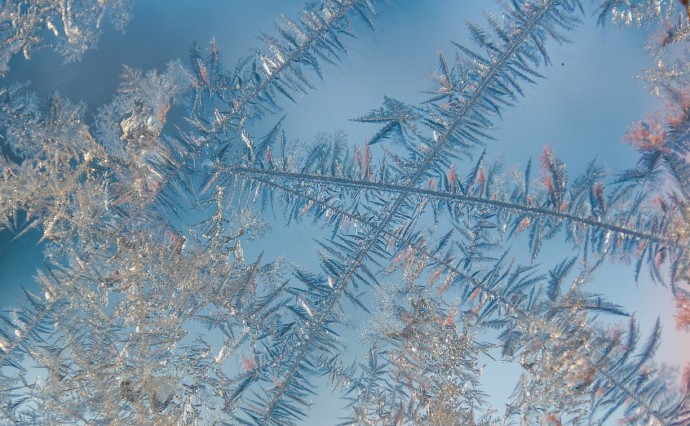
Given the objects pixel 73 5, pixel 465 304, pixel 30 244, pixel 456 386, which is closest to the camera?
pixel 456 386

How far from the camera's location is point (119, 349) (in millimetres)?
1399

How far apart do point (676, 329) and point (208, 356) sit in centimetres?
156

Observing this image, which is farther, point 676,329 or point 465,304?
point 676,329

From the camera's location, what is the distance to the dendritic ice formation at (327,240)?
4.01ft

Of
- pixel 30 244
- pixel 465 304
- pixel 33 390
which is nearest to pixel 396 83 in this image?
pixel 465 304

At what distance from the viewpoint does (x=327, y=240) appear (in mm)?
1396

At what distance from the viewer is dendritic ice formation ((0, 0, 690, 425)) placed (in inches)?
48.1

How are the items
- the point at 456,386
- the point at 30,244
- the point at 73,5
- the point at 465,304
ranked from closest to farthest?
the point at 456,386, the point at 465,304, the point at 73,5, the point at 30,244

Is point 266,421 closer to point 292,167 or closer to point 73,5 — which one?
point 292,167

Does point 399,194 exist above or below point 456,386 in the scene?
above

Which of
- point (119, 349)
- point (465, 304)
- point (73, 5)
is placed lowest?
point (119, 349)

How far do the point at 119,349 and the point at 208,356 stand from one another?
266 mm

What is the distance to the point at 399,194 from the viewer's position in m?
1.26

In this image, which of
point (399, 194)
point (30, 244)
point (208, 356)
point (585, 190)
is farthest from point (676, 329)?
point (30, 244)
